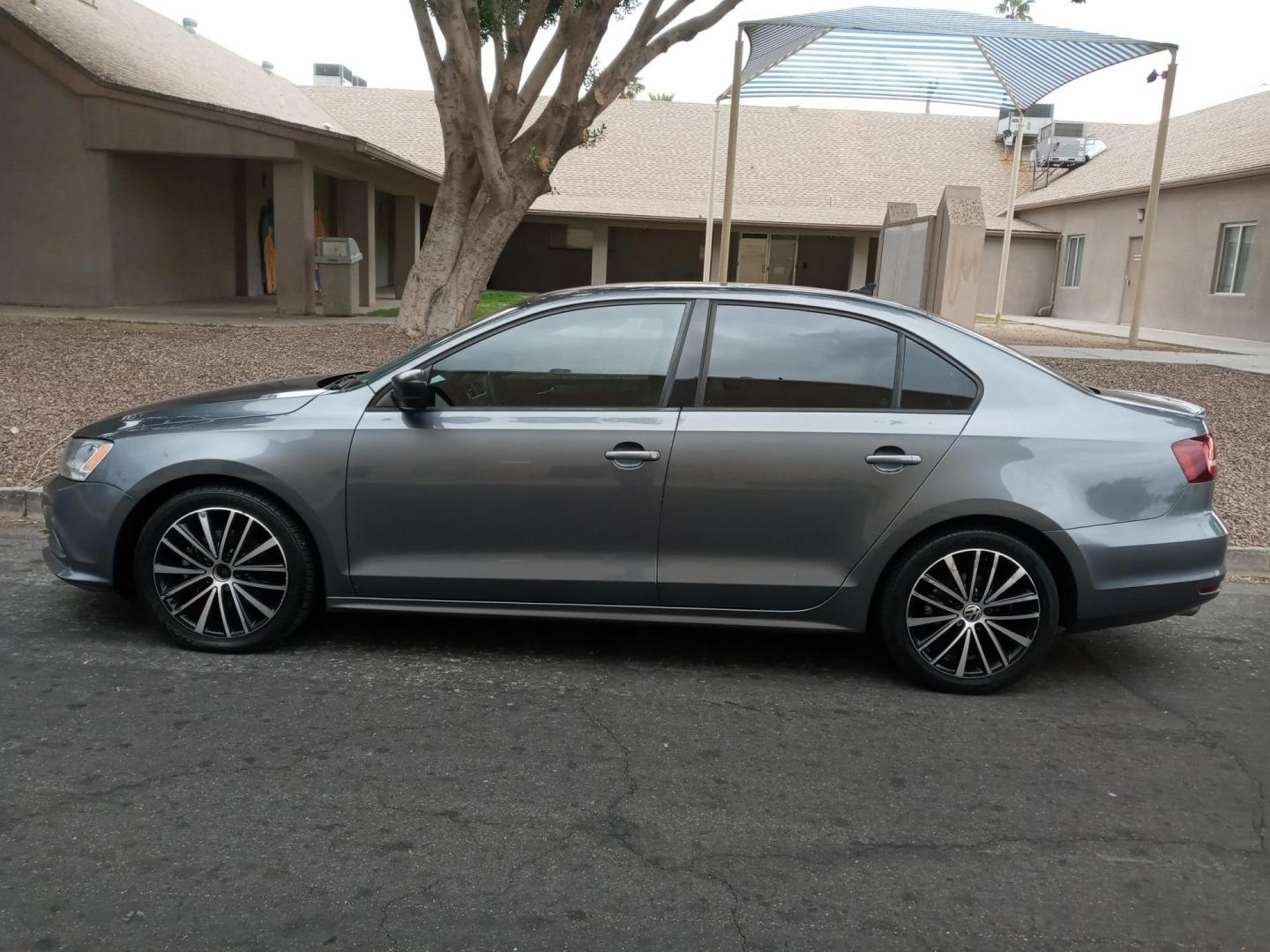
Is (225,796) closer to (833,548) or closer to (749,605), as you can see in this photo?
(749,605)

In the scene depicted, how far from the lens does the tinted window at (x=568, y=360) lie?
14.7 ft

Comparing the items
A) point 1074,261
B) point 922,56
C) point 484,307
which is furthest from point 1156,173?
point 1074,261

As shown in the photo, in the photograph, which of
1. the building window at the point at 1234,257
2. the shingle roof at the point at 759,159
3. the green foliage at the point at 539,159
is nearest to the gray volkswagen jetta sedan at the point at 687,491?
the green foliage at the point at 539,159

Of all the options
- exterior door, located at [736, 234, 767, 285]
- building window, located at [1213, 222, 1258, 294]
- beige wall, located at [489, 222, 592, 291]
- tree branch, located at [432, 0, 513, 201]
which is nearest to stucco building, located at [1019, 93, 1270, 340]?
building window, located at [1213, 222, 1258, 294]

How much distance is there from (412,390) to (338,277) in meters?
14.9

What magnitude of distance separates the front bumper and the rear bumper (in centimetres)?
384

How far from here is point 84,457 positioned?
4.57m

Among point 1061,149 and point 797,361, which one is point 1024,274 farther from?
point 797,361

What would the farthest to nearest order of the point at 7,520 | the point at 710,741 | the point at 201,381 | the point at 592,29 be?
1. the point at 592,29
2. the point at 201,381
3. the point at 7,520
4. the point at 710,741

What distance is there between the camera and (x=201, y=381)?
33.5ft

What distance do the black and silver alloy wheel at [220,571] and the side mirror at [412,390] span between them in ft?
2.57

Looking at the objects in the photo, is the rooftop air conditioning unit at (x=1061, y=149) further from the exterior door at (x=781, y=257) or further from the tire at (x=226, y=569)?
the tire at (x=226, y=569)

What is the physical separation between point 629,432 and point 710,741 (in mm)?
1253

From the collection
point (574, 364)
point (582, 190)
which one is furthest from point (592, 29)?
point (582, 190)
